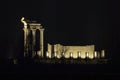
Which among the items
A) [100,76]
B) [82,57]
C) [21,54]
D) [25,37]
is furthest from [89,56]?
[100,76]

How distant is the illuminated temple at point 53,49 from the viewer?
111875mm

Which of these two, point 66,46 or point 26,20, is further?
point 66,46

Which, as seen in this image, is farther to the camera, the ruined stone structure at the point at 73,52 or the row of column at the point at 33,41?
the ruined stone structure at the point at 73,52

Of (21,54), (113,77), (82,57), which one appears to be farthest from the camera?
(82,57)

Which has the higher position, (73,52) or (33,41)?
(33,41)

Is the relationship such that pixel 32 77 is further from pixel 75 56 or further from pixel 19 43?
pixel 75 56

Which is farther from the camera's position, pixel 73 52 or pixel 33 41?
pixel 73 52

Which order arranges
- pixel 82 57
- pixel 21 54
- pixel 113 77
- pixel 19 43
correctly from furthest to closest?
1. pixel 82 57
2. pixel 19 43
3. pixel 21 54
4. pixel 113 77

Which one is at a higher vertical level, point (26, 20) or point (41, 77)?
point (26, 20)

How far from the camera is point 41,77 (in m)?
50.7

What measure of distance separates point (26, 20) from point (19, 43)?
23.5ft

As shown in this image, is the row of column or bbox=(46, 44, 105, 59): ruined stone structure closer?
the row of column

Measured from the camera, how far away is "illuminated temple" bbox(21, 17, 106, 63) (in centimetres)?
11188

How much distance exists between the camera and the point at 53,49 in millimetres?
119688
